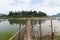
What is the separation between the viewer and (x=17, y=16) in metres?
104

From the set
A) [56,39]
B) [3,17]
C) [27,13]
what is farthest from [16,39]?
[3,17]

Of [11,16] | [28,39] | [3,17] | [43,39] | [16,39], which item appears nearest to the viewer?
[28,39]

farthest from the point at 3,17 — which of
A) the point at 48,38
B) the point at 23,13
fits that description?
the point at 48,38

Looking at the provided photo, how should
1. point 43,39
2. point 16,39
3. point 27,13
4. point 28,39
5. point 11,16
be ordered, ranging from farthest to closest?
1. point 11,16
2. point 27,13
3. point 43,39
4. point 16,39
5. point 28,39

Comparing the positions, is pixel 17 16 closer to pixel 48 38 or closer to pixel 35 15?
pixel 35 15

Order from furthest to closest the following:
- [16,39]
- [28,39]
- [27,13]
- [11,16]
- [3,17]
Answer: [3,17], [11,16], [27,13], [16,39], [28,39]

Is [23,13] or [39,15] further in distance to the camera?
[39,15]

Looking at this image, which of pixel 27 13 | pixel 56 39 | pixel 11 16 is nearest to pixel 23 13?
pixel 27 13

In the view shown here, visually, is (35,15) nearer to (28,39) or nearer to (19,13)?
(19,13)

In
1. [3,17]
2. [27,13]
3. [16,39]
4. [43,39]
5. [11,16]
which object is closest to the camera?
[16,39]

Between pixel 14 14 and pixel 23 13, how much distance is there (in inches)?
246

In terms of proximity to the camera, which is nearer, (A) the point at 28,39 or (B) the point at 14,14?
(A) the point at 28,39

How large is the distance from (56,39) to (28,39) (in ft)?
21.5

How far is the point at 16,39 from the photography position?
19609 millimetres
